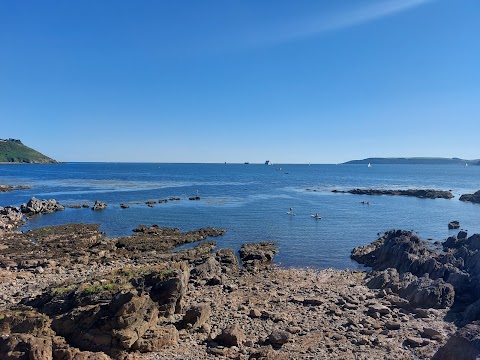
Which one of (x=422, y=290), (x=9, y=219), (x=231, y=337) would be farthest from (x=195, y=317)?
(x=9, y=219)

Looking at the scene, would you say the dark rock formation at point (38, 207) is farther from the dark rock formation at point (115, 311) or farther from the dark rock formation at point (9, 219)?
the dark rock formation at point (115, 311)

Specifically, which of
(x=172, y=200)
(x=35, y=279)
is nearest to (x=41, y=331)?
(x=35, y=279)

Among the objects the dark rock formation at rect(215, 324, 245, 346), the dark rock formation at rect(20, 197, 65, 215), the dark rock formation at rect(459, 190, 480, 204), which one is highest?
the dark rock formation at rect(459, 190, 480, 204)

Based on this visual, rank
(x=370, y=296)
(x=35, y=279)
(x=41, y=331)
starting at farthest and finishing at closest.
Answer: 1. (x=35, y=279)
2. (x=370, y=296)
3. (x=41, y=331)

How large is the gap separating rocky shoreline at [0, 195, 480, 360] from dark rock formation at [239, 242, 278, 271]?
0.14m

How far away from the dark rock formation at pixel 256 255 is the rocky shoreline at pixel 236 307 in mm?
142

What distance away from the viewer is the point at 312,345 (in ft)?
63.4

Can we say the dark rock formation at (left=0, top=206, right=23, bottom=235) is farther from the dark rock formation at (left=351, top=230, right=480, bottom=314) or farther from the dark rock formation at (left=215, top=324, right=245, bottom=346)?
the dark rock formation at (left=351, top=230, right=480, bottom=314)

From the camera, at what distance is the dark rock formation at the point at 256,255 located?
3674cm

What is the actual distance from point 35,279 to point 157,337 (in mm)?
17645

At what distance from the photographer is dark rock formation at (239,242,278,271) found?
121 ft

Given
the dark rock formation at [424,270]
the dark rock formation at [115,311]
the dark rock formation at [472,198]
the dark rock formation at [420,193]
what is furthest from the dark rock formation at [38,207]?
the dark rock formation at [472,198]

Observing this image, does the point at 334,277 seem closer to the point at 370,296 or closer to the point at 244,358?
the point at 370,296

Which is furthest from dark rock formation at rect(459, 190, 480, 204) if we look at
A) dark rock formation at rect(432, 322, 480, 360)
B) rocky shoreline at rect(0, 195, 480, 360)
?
dark rock formation at rect(432, 322, 480, 360)
